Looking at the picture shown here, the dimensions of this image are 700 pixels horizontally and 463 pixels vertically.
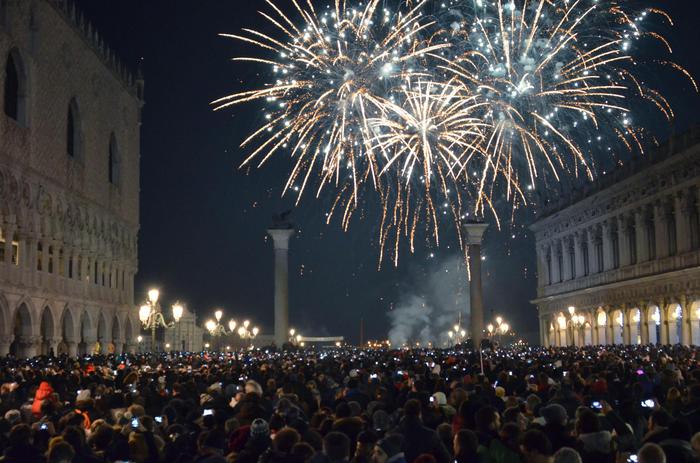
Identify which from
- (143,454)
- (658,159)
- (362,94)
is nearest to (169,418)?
(143,454)

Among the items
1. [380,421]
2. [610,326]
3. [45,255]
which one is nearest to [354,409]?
[380,421]

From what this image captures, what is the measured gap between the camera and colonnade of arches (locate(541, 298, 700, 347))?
187 ft

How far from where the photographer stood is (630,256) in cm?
6850

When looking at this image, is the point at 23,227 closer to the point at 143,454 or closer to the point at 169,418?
the point at 169,418

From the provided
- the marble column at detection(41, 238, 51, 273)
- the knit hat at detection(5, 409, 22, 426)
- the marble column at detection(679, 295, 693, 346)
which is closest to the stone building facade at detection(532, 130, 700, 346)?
the marble column at detection(679, 295, 693, 346)

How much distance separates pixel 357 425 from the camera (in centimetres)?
1041

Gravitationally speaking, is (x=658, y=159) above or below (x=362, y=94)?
above

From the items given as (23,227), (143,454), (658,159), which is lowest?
(143,454)

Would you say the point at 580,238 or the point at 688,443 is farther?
the point at 580,238

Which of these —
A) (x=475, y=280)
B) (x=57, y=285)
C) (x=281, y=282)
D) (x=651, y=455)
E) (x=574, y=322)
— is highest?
(x=281, y=282)

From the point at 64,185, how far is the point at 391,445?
46.6 m

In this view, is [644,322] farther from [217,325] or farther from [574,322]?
[217,325]

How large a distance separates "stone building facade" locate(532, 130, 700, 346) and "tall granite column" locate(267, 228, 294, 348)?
17.9m

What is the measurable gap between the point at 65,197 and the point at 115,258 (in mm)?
13148
